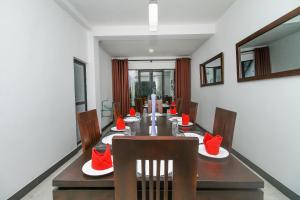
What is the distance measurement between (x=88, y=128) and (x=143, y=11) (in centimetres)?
235

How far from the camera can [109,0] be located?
2512 mm

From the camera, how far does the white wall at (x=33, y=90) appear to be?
1604 millimetres

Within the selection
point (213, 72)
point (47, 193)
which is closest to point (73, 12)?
point (47, 193)

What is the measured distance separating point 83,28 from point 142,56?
2945mm

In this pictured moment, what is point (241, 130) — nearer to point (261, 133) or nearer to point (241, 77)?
point (261, 133)

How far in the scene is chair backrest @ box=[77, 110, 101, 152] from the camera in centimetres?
134

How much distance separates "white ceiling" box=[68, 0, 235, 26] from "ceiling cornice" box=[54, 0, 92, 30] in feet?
0.18

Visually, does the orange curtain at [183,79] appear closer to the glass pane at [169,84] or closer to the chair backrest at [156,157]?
the glass pane at [169,84]

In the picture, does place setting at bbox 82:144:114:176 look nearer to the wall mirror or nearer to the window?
the wall mirror

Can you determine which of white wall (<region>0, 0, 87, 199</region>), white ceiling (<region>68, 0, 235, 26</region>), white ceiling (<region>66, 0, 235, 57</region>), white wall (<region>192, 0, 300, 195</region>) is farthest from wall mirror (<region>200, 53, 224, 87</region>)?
white wall (<region>0, 0, 87, 199</region>)

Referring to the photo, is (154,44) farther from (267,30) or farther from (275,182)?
(275,182)

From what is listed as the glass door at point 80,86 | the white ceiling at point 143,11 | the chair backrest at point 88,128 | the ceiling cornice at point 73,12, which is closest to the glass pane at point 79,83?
the glass door at point 80,86

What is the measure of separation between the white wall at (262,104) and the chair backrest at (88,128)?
80.8 inches

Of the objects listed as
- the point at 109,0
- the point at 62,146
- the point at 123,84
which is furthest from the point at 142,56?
the point at 62,146
